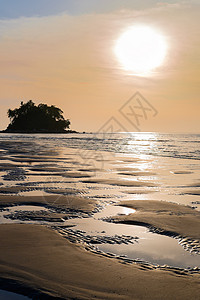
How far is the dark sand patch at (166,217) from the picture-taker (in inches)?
233

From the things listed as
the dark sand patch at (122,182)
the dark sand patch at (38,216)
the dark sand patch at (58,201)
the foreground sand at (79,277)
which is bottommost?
the foreground sand at (79,277)

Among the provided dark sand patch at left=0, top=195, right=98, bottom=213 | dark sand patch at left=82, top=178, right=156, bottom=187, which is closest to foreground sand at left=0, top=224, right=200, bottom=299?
dark sand patch at left=0, top=195, right=98, bottom=213

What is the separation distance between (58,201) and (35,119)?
587 feet

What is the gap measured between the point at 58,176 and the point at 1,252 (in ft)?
29.0

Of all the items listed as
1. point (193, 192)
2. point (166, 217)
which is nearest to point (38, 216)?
point (166, 217)

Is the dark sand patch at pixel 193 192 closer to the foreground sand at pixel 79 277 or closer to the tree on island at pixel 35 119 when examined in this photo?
the foreground sand at pixel 79 277

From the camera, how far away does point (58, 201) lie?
8164mm

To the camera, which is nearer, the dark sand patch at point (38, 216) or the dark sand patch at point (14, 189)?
the dark sand patch at point (38, 216)

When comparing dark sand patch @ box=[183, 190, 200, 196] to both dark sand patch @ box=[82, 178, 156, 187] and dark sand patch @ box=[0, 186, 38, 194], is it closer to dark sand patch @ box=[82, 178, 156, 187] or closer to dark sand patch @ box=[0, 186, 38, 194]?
dark sand patch @ box=[82, 178, 156, 187]

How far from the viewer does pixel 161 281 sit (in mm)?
3826

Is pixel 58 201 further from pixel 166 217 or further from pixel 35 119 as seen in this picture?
pixel 35 119

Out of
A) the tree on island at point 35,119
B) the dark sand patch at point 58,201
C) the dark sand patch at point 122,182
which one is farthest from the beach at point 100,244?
the tree on island at point 35,119

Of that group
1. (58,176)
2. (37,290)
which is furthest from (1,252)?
(58,176)

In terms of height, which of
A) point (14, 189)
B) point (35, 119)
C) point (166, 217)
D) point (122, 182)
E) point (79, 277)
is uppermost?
point (35, 119)
